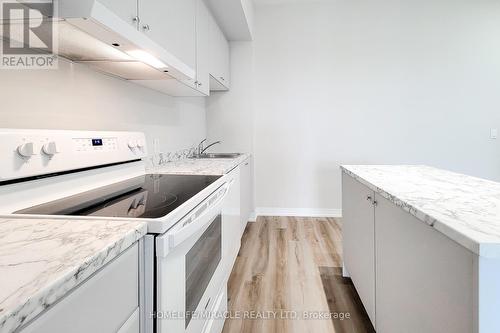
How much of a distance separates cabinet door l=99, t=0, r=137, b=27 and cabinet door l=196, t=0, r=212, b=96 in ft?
3.06

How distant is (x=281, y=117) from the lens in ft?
12.3

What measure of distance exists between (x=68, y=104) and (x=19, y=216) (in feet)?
2.18

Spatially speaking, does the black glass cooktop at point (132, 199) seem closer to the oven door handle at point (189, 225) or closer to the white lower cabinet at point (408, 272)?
the oven door handle at point (189, 225)

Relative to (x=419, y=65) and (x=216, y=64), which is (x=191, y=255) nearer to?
(x=216, y=64)

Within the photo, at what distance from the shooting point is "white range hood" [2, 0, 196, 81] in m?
0.82

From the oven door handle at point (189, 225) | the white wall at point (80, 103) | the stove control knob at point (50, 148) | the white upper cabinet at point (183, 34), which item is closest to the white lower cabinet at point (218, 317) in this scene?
the oven door handle at point (189, 225)

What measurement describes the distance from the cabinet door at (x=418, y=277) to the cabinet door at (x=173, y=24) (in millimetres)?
1329

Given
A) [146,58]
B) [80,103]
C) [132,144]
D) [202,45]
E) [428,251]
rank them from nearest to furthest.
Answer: [428,251] → [146,58] → [80,103] → [132,144] → [202,45]

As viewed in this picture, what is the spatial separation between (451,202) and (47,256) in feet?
3.69

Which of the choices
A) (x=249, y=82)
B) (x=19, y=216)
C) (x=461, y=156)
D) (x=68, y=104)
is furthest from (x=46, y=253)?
(x=461, y=156)

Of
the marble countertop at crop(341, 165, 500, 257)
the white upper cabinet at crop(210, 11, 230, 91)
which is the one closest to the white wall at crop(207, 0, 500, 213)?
the white upper cabinet at crop(210, 11, 230, 91)

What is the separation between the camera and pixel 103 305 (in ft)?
1.82

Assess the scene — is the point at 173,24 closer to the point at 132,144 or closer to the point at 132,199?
the point at 132,144

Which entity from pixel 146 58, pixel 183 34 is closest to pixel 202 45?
pixel 183 34
